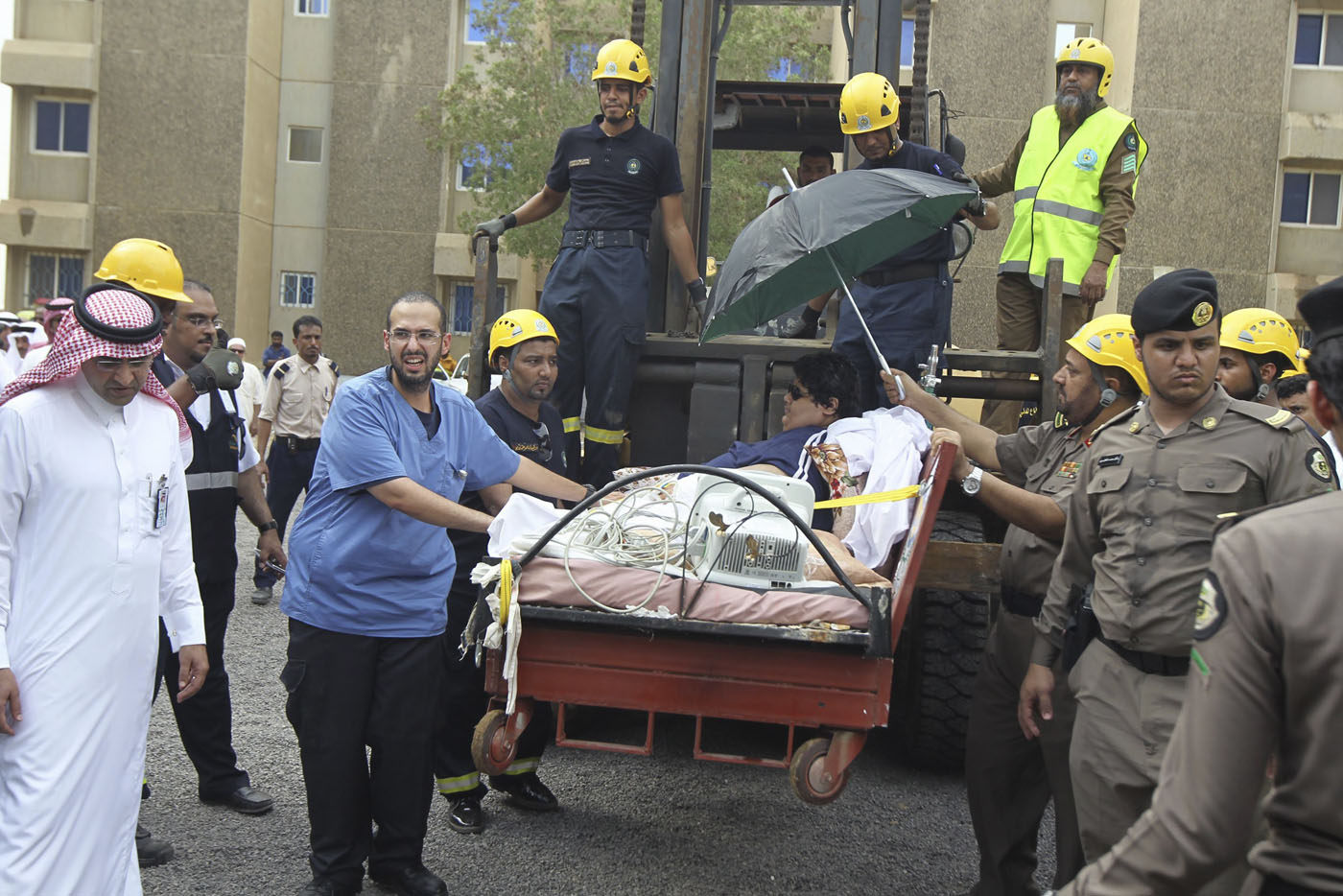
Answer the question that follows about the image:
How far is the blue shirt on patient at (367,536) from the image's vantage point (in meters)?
4.11

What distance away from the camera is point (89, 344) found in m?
3.46

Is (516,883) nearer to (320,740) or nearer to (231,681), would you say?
(320,740)

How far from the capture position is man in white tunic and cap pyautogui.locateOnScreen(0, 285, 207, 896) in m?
3.26

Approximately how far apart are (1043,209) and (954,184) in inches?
79.6

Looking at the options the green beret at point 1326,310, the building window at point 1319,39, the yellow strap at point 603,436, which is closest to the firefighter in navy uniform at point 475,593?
the yellow strap at point 603,436

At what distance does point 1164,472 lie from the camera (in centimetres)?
329

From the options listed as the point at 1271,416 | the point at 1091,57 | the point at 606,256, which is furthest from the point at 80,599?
the point at 1091,57

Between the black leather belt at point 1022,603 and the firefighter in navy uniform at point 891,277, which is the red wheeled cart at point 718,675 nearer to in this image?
the black leather belt at point 1022,603

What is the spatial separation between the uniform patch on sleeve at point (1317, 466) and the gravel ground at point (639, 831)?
220 centimetres

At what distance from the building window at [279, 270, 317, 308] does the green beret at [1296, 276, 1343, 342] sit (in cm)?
2849

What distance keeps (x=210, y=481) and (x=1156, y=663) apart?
11.9 ft

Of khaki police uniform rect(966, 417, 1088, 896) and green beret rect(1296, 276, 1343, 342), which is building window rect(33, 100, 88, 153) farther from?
green beret rect(1296, 276, 1343, 342)

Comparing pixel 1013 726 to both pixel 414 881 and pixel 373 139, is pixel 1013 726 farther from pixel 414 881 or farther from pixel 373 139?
pixel 373 139

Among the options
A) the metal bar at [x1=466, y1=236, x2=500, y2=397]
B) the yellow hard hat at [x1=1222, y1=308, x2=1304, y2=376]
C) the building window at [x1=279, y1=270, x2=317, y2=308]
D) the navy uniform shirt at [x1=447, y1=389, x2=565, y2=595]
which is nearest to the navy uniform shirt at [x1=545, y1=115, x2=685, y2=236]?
the metal bar at [x1=466, y1=236, x2=500, y2=397]
